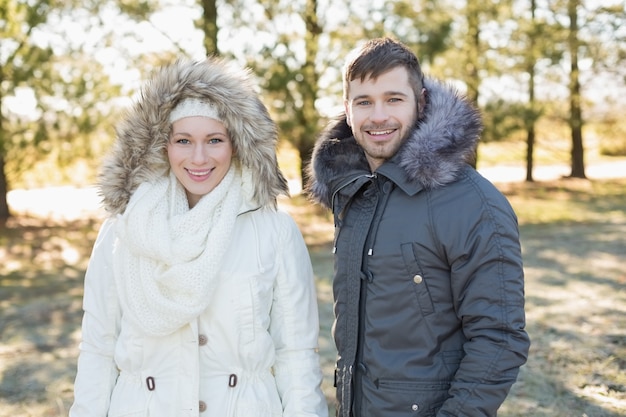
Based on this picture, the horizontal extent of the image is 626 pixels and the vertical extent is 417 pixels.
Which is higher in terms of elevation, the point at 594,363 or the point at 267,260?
the point at 267,260

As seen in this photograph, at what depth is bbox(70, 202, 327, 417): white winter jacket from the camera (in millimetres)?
2238

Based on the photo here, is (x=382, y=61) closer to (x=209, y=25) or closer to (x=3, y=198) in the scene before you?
(x=209, y=25)

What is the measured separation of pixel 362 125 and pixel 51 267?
875 centimetres

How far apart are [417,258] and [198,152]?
34.3 inches

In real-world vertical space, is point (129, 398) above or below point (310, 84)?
below

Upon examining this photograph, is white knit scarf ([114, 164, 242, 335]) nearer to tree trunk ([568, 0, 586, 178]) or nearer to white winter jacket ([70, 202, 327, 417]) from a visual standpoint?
white winter jacket ([70, 202, 327, 417])

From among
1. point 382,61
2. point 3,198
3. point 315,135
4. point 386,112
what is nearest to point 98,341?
point 386,112

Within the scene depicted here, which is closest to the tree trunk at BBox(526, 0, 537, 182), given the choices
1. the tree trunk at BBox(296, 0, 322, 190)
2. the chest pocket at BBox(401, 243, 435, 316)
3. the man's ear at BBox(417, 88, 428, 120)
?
the tree trunk at BBox(296, 0, 322, 190)

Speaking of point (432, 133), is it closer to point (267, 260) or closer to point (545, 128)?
point (267, 260)

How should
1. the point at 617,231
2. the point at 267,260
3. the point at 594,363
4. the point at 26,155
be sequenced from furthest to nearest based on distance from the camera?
the point at 26,155 → the point at 617,231 → the point at 594,363 → the point at 267,260

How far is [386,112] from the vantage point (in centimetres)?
220

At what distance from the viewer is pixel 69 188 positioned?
19672 millimetres

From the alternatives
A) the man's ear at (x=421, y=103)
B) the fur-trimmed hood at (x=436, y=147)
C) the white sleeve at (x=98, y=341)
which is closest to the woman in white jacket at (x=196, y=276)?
the white sleeve at (x=98, y=341)

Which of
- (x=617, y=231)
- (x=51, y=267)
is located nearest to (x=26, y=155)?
(x=51, y=267)
